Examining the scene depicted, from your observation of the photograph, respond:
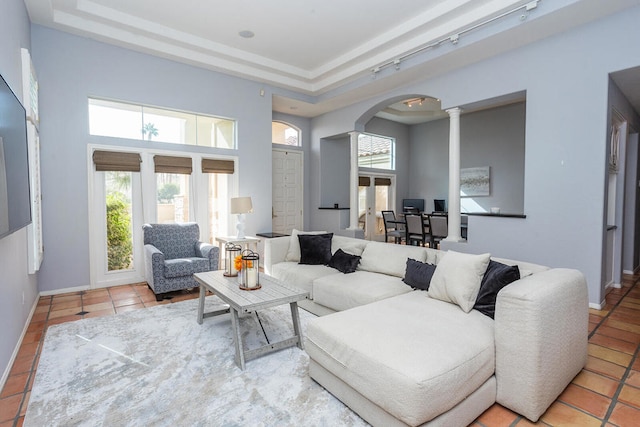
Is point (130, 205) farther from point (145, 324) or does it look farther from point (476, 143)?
point (476, 143)

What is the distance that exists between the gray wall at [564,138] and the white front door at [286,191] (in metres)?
4.02

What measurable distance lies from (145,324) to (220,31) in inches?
156

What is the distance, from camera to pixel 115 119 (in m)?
4.77

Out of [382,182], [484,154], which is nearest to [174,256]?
[382,182]

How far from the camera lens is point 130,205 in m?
4.88

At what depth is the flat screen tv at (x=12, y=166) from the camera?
1884mm

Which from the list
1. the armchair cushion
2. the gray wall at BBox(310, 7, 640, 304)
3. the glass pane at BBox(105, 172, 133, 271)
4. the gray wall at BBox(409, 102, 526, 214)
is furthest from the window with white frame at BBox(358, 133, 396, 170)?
the glass pane at BBox(105, 172, 133, 271)

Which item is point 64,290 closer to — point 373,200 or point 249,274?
point 249,274

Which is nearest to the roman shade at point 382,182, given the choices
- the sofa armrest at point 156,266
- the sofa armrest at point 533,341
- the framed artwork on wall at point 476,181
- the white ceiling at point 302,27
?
the framed artwork on wall at point 476,181

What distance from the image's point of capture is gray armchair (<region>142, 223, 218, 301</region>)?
4102 mm

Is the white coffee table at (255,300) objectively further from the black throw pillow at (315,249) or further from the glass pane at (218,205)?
the glass pane at (218,205)

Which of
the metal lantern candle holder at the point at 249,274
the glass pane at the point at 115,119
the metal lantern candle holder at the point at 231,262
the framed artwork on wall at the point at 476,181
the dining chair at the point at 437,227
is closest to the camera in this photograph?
the metal lantern candle holder at the point at 249,274

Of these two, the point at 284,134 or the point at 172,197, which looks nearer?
the point at 172,197

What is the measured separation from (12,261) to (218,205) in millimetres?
3184
